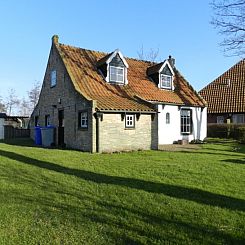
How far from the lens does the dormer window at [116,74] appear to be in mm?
23141

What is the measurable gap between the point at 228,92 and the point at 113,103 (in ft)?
69.1

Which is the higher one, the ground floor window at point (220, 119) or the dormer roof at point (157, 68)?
the dormer roof at point (157, 68)

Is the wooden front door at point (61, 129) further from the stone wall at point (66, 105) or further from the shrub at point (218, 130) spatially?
the shrub at point (218, 130)

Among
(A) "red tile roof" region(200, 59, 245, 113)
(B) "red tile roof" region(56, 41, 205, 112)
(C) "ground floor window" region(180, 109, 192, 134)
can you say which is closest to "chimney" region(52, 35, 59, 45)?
(B) "red tile roof" region(56, 41, 205, 112)

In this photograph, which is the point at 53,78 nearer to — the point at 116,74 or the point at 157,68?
the point at 116,74

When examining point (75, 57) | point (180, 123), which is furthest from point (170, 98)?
point (75, 57)

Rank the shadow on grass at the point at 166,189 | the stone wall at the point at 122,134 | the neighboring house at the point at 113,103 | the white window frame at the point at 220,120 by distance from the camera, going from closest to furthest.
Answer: the shadow on grass at the point at 166,189
the stone wall at the point at 122,134
the neighboring house at the point at 113,103
the white window frame at the point at 220,120

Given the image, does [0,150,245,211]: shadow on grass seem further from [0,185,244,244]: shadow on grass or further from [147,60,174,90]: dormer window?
[147,60,174,90]: dormer window

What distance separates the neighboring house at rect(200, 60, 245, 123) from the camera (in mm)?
34138

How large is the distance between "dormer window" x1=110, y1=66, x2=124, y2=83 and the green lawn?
38.4ft

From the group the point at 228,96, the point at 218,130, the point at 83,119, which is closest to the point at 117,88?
the point at 83,119

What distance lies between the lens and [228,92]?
3631cm

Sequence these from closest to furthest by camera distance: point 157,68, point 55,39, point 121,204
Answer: point 121,204
point 55,39
point 157,68

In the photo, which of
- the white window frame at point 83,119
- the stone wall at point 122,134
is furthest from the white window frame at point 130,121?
the white window frame at point 83,119
